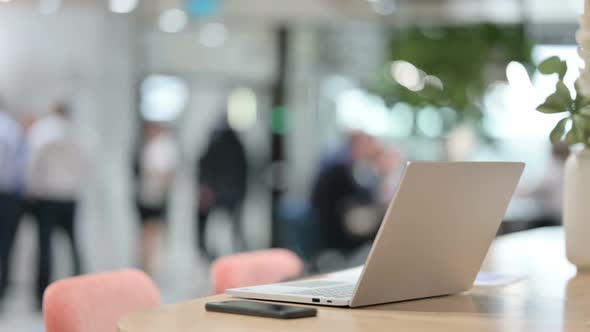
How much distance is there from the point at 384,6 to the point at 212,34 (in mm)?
1690

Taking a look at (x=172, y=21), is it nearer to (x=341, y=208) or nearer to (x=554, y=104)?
(x=341, y=208)

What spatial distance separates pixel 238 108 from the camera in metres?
10.4

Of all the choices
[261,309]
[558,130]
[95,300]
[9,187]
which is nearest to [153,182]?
[9,187]

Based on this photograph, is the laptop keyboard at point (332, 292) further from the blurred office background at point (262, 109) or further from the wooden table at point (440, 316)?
the blurred office background at point (262, 109)

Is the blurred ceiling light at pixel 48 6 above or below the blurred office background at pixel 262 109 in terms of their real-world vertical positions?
above

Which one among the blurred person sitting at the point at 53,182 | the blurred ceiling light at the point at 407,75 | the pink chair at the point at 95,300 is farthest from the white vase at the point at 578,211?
the blurred ceiling light at the point at 407,75

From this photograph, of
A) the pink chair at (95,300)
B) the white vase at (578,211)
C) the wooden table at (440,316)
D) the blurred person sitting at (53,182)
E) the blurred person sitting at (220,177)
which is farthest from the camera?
the blurred person sitting at (220,177)

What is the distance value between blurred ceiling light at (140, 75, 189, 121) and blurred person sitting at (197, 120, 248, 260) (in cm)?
46

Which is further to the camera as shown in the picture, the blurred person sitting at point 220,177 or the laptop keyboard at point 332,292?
the blurred person sitting at point 220,177

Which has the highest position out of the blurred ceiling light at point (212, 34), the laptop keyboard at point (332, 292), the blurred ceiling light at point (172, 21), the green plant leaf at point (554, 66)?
the blurred ceiling light at point (172, 21)

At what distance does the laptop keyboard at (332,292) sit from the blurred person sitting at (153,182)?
7.76 m

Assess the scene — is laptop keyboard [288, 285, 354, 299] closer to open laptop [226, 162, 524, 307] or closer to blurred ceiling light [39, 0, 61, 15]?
open laptop [226, 162, 524, 307]

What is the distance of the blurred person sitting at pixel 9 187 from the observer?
27.3 feet

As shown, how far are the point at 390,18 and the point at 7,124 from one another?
13.3 ft
